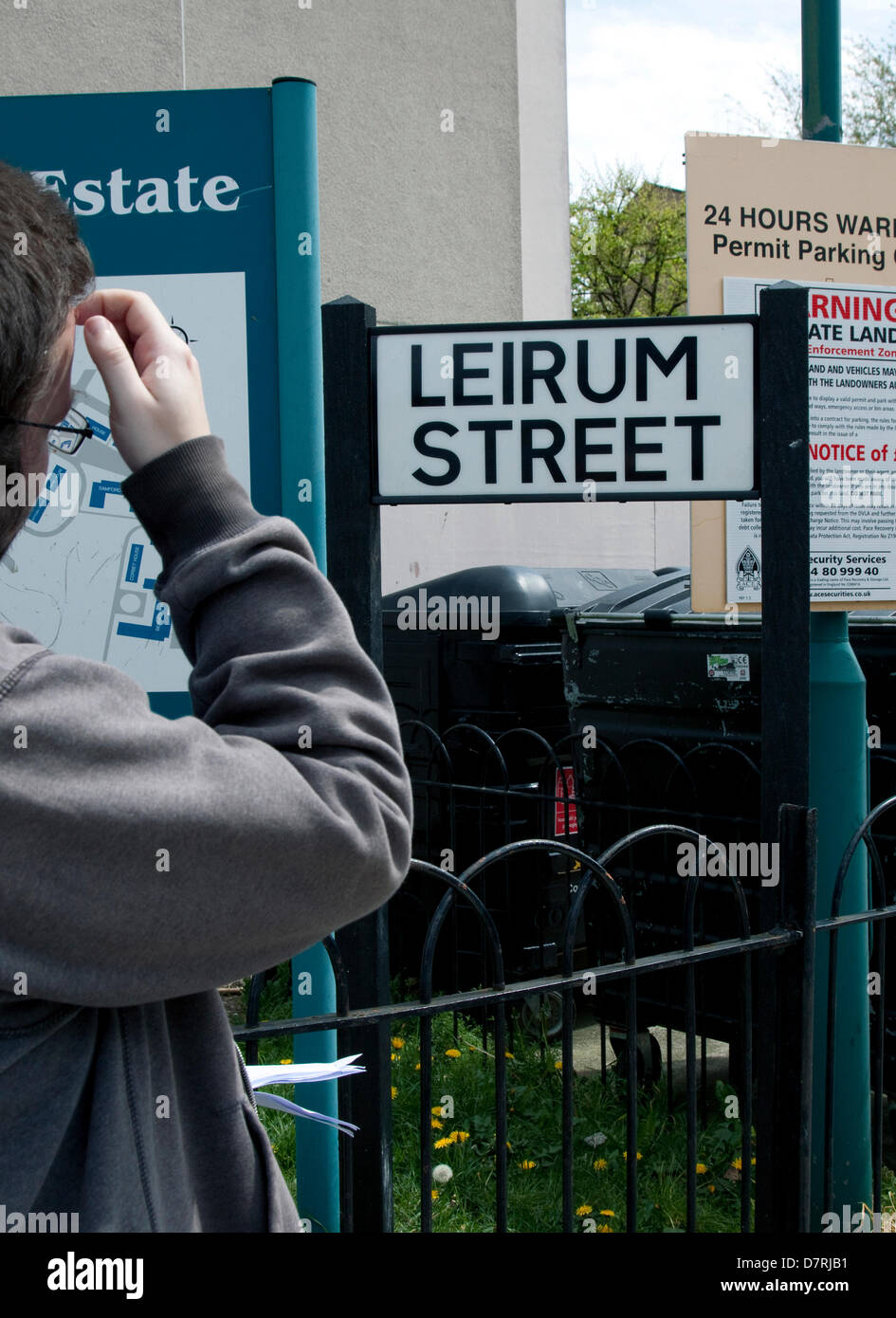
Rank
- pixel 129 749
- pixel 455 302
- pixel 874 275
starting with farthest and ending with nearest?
pixel 455 302
pixel 874 275
pixel 129 749

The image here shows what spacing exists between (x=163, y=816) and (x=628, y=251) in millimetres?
21741

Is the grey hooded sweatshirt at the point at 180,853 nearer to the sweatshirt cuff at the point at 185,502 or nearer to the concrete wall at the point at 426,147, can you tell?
the sweatshirt cuff at the point at 185,502

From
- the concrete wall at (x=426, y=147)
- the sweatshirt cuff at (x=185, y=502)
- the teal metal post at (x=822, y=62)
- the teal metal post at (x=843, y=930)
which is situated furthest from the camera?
the concrete wall at (x=426, y=147)

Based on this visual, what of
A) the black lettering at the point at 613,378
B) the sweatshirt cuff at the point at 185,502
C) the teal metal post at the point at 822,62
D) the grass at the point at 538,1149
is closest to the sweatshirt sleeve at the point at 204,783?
the sweatshirt cuff at the point at 185,502

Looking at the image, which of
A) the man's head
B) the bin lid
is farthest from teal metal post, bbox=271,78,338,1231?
the bin lid

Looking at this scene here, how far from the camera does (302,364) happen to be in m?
2.28

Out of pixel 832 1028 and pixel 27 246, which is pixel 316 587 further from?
pixel 832 1028

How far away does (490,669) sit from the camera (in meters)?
5.06

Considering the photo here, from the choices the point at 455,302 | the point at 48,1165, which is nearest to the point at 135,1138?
the point at 48,1165

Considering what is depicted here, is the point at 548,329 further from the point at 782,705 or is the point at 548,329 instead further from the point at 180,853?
the point at 180,853

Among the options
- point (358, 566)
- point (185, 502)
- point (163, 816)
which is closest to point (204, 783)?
point (163, 816)

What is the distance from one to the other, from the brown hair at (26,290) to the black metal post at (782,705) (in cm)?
153

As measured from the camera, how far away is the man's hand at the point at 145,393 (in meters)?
1.04
